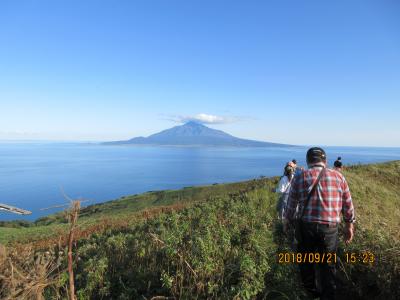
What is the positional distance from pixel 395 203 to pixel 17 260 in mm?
19621

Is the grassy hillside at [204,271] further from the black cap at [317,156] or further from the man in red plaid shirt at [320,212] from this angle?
the black cap at [317,156]

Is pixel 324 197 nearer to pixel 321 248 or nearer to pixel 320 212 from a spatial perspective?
pixel 320 212

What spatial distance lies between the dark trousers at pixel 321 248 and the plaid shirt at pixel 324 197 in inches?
5.7

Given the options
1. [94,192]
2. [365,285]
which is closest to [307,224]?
[365,285]

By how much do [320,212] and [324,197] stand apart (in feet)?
0.86

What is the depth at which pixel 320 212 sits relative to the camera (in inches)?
202

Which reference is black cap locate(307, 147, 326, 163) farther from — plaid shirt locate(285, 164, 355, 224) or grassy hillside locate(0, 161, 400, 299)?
grassy hillside locate(0, 161, 400, 299)

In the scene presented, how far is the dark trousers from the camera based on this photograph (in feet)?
16.8

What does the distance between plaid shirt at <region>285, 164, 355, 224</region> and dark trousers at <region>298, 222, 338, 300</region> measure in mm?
144

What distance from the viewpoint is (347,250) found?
256 inches

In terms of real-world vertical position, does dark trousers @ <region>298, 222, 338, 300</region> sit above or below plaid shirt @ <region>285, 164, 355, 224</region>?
below

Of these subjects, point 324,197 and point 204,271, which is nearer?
point 324,197
